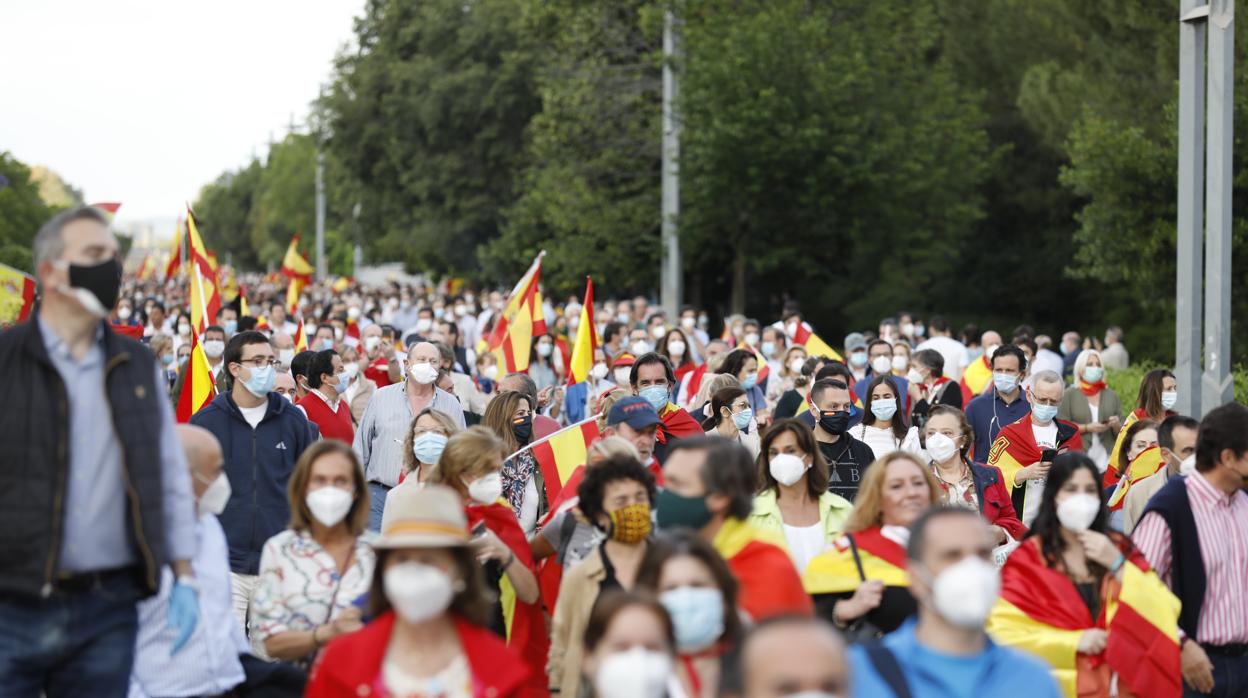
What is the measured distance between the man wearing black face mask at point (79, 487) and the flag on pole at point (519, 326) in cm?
1215

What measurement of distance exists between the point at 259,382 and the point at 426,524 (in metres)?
4.29

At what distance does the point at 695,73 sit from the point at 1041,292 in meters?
19.5

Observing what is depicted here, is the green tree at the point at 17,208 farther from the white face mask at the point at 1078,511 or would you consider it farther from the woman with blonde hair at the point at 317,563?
the white face mask at the point at 1078,511

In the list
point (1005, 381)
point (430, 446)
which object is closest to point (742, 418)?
point (1005, 381)

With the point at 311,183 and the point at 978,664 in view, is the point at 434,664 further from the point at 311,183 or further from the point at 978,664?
the point at 311,183

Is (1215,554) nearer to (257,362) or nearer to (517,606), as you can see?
(517,606)

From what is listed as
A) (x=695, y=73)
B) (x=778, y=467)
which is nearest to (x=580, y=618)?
(x=778, y=467)

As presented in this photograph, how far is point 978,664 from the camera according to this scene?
5188mm

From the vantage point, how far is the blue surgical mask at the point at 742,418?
38.7ft

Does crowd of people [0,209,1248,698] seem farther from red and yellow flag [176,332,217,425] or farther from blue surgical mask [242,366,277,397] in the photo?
red and yellow flag [176,332,217,425]

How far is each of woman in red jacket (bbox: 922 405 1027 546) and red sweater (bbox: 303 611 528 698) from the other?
476 centimetres

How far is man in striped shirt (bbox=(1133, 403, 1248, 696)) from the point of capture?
7410 millimetres

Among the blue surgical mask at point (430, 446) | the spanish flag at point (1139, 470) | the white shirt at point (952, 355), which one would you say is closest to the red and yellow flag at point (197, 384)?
the blue surgical mask at point (430, 446)

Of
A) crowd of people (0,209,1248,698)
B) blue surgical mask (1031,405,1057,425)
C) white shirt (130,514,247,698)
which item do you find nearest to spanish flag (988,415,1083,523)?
crowd of people (0,209,1248,698)
